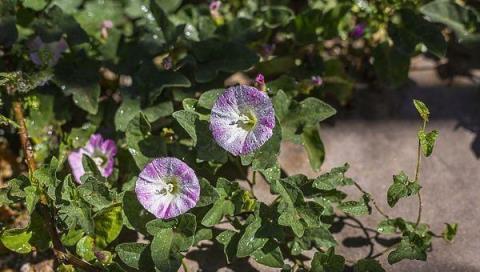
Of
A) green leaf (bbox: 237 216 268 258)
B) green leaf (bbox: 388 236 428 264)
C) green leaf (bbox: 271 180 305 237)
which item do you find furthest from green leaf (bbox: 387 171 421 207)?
green leaf (bbox: 237 216 268 258)

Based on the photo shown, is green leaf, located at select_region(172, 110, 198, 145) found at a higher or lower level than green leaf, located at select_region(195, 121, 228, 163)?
higher

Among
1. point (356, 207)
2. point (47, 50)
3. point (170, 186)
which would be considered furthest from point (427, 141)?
point (47, 50)

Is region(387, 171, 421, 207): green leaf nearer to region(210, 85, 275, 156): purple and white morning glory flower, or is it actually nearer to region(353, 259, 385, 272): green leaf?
region(353, 259, 385, 272): green leaf

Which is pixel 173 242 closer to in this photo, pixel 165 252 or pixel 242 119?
pixel 165 252

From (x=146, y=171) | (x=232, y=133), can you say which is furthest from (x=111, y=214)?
(x=232, y=133)

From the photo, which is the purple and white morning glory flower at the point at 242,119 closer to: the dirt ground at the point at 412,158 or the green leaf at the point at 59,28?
the dirt ground at the point at 412,158
